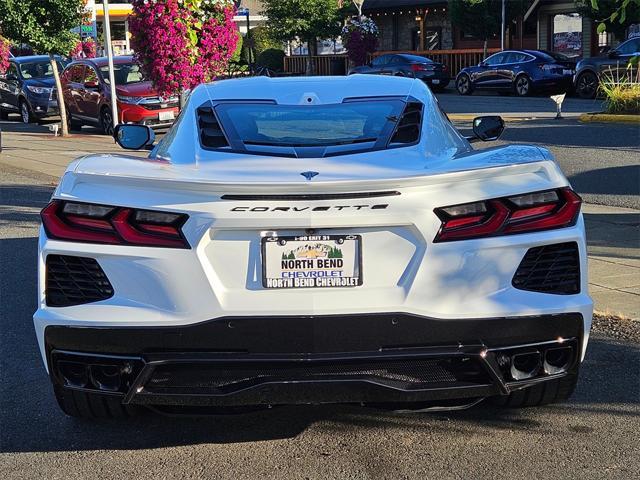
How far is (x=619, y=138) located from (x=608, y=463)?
13.1m

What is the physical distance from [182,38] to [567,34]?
88.8 feet

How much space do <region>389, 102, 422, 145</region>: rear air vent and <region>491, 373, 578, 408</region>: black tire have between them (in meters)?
1.30

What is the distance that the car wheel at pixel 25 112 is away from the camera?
26.9 metres

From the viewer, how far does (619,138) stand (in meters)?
16.3

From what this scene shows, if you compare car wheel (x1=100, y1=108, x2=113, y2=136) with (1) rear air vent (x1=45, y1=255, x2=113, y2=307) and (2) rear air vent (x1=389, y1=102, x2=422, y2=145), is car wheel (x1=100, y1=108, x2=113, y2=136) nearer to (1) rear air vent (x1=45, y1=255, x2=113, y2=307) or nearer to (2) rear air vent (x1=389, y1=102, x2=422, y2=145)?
(2) rear air vent (x1=389, y1=102, x2=422, y2=145)

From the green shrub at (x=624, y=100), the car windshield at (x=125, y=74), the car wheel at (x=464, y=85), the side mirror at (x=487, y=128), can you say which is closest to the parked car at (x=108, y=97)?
the car windshield at (x=125, y=74)

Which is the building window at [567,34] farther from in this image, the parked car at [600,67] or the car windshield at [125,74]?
the car windshield at [125,74]

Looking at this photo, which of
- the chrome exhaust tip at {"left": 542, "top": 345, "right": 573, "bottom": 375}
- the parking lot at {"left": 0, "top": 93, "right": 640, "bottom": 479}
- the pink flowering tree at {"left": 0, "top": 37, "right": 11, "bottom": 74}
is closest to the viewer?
the chrome exhaust tip at {"left": 542, "top": 345, "right": 573, "bottom": 375}

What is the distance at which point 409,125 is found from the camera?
4844 mm

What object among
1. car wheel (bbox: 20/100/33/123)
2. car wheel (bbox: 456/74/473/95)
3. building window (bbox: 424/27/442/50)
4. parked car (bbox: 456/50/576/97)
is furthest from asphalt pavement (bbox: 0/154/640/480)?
building window (bbox: 424/27/442/50)

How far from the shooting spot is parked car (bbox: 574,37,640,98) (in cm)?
2519

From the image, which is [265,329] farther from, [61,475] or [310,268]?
[61,475]

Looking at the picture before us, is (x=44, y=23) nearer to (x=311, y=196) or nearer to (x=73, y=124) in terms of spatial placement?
(x=73, y=124)

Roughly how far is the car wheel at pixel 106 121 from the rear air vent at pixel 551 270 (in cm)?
1863
